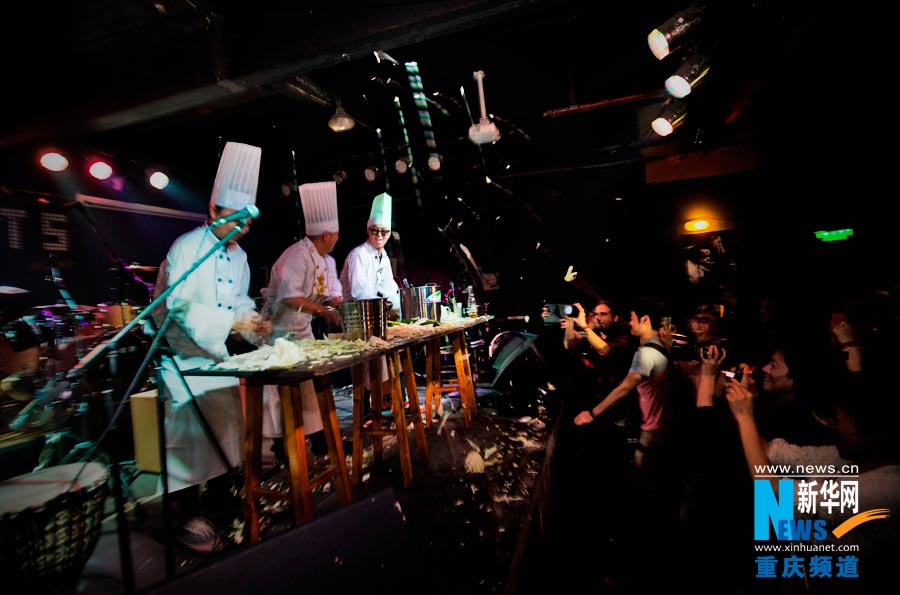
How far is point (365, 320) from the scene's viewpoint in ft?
10.1

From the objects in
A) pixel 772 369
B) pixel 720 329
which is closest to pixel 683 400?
pixel 772 369

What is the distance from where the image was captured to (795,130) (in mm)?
7348

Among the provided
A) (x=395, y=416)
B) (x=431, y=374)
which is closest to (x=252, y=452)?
(x=395, y=416)

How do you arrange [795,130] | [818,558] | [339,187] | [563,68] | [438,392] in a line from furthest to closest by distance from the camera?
[339,187] → [795,130] → [563,68] → [438,392] → [818,558]

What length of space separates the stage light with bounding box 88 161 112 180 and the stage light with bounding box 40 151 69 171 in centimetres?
33

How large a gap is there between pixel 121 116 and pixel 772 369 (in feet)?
24.0

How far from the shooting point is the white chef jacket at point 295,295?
12.2 ft

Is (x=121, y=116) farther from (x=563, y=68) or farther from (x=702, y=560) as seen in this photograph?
(x=702, y=560)

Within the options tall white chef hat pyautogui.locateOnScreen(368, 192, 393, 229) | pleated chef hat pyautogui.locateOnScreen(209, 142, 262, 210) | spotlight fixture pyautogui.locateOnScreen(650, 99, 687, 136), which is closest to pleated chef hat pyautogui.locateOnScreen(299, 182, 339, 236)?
tall white chef hat pyautogui.locateOnScreen(368, 192, 393, 229)

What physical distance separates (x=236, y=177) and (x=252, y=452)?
2.45 meters

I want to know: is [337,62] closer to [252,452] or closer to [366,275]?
[366,275]

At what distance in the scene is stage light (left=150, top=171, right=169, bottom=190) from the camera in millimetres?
7562

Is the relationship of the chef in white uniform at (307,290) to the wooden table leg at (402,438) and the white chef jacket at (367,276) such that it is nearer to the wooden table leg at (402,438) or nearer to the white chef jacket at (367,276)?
the white chef jacket at (367,276)

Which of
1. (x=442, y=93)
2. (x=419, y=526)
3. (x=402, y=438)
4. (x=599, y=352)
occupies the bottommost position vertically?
(x=419, y=526)
